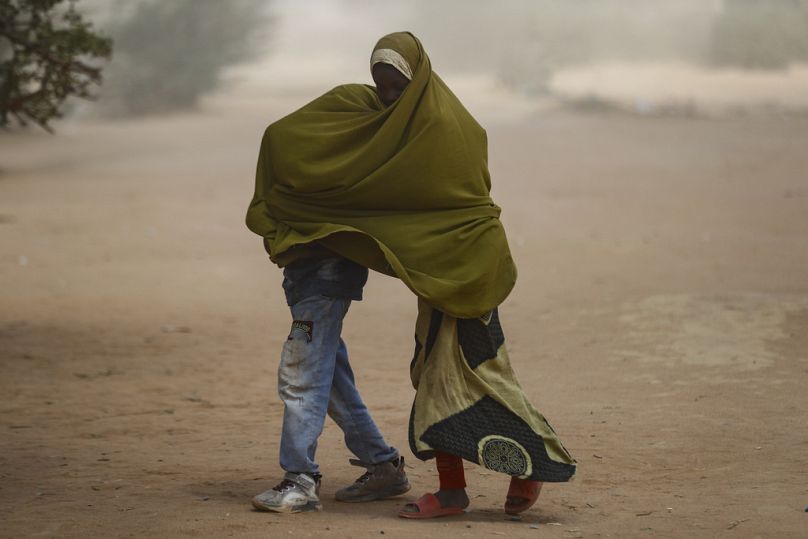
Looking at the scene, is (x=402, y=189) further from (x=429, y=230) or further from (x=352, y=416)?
(x=352, y=416)

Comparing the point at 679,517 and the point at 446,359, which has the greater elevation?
the point at 446,359

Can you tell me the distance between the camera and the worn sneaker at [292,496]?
489 centimetres

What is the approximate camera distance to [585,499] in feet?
17.6

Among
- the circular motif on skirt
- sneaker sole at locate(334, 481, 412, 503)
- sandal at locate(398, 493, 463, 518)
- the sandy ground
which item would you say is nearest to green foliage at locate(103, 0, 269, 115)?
the sandy ground

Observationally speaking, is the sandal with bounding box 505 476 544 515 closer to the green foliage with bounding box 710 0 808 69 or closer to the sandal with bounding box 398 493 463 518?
the sandal with bounding box 398 493 463 518

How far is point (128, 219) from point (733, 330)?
9342mm

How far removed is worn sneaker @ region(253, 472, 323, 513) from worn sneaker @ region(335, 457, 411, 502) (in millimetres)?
A: 307

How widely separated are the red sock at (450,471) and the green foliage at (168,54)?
29.3 meters

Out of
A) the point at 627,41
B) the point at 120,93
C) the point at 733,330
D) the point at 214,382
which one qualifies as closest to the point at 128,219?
the point at 214,382

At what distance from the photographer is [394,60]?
456cm

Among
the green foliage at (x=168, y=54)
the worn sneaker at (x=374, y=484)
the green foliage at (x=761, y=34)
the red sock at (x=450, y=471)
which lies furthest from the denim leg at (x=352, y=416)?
the green foliage at (x=168, y=54)

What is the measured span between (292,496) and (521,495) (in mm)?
880

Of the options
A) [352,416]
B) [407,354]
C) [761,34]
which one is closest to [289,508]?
[352,416]

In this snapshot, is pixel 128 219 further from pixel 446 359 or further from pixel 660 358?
pixel 446 359
